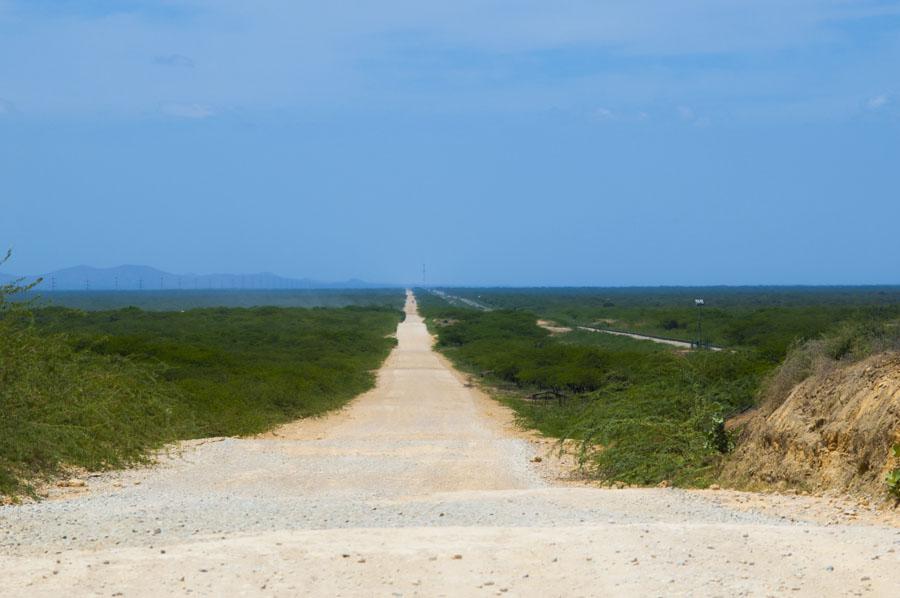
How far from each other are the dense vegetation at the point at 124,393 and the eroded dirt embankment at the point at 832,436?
9.94 meters

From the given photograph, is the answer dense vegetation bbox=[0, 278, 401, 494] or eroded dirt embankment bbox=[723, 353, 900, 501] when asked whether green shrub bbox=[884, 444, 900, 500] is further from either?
dense vegetation bbox=[0, 278, 401, 494]

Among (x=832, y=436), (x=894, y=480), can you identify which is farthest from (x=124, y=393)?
(x=894, y=480)

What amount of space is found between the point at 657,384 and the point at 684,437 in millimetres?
3886

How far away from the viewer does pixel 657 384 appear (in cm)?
1956

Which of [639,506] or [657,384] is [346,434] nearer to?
[657,384]

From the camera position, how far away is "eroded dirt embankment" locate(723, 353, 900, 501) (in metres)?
11.3

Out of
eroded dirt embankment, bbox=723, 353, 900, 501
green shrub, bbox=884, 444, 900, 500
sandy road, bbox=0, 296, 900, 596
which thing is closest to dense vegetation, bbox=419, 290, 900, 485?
eroded dirt embankment, bbox=723, 353, 900, 501

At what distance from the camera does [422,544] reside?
8.52 metres

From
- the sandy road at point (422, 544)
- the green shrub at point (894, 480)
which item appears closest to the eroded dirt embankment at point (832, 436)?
the green shrub at point (894, 480)

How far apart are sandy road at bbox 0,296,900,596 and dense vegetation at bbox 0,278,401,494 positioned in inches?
54.9

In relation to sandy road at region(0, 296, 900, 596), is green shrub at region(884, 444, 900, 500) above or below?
above

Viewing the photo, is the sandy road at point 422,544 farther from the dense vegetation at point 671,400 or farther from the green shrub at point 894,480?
the dense vegetation at point 671,400

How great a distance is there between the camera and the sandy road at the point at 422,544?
7.46 m

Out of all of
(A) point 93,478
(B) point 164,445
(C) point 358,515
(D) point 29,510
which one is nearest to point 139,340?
(B) point 164,445
